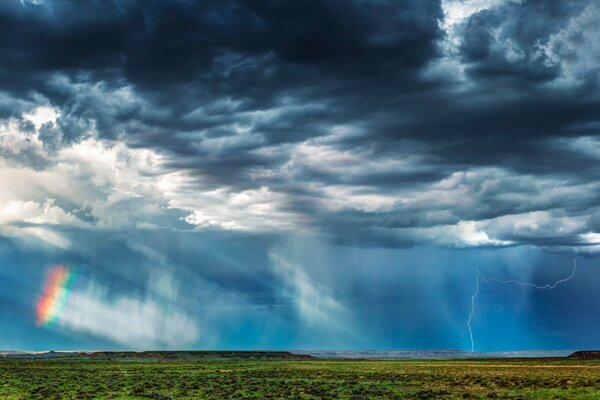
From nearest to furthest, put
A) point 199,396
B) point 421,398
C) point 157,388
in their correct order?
point 421,398
point 199,396
point 157,388

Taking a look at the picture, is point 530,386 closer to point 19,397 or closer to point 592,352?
point 19,397

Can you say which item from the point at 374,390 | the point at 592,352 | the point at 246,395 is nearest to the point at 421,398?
the point at 374,390

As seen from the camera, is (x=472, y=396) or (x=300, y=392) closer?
(x=472, y=396)

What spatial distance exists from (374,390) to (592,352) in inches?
6006

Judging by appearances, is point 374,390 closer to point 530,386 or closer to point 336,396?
point 336,396

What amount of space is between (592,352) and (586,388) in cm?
14666

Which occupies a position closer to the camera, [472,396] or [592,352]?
[472,396]

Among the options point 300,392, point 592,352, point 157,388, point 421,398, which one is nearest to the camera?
point 421,398

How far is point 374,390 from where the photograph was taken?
54.1 m

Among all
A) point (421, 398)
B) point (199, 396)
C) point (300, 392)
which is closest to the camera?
point (421, 398)

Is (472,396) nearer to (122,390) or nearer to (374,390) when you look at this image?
(374,390)

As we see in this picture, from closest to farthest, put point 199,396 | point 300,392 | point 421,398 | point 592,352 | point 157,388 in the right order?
point 421,398 < point 199,396 < point 300,392 < point 157,388 < point 592,352

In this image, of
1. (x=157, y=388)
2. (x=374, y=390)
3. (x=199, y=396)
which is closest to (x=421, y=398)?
(x=374, y=390)

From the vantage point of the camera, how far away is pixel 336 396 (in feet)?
159
